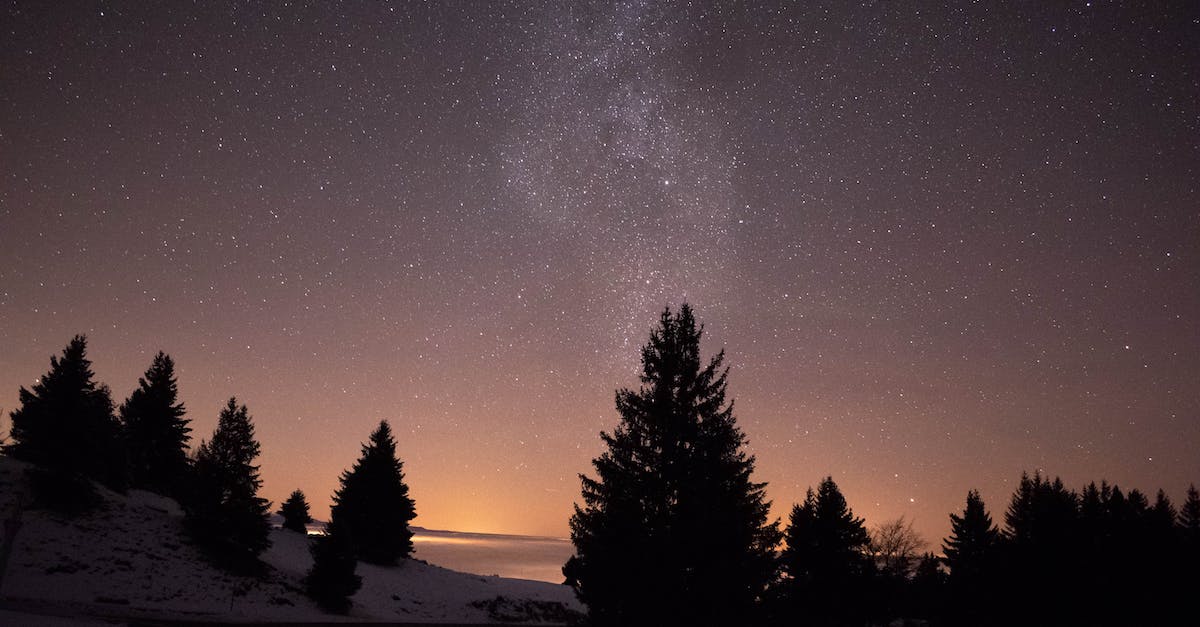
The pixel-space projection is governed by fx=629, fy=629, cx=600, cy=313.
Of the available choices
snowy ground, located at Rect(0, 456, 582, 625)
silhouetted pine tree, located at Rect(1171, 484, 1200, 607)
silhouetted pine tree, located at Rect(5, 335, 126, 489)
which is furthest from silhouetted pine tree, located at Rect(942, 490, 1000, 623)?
silhouetted pine tree, located at Rect(5, 335, 126, 489)

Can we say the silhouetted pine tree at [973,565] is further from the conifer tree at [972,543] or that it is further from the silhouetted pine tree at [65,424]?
the silhouetted pine tree at [65,424]

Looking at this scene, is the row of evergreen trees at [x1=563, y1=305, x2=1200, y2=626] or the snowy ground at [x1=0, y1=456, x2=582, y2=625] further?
the snowy ground at [x1=0, y1=456, x2=582, y2=625]

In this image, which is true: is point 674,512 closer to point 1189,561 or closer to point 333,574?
point 333,574

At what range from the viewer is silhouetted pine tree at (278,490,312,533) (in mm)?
45188

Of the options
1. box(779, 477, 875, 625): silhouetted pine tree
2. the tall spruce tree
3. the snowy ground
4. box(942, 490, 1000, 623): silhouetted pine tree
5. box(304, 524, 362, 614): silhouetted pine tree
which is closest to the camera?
the tall spruce tree

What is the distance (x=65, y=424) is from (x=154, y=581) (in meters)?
8.94

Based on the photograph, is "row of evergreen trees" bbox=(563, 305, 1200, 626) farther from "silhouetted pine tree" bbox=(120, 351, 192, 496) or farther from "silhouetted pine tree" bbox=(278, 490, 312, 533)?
"silhouetted pine tree" bbox=(120, 351, 192, 496)

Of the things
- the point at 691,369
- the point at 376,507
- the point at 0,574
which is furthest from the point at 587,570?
the point at 376,507

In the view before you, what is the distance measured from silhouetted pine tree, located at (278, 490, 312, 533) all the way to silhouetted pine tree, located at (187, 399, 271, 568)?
10.2 metres

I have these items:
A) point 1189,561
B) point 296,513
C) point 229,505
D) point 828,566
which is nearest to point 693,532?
point 828,566

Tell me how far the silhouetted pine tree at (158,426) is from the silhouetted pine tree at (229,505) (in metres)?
14.1

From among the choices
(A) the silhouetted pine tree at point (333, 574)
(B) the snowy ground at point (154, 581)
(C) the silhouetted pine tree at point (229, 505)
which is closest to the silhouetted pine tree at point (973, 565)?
(B) the snowy ground at point (154, 581)

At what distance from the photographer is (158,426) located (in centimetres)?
4906

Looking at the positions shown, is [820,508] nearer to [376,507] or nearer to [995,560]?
[995,560]
